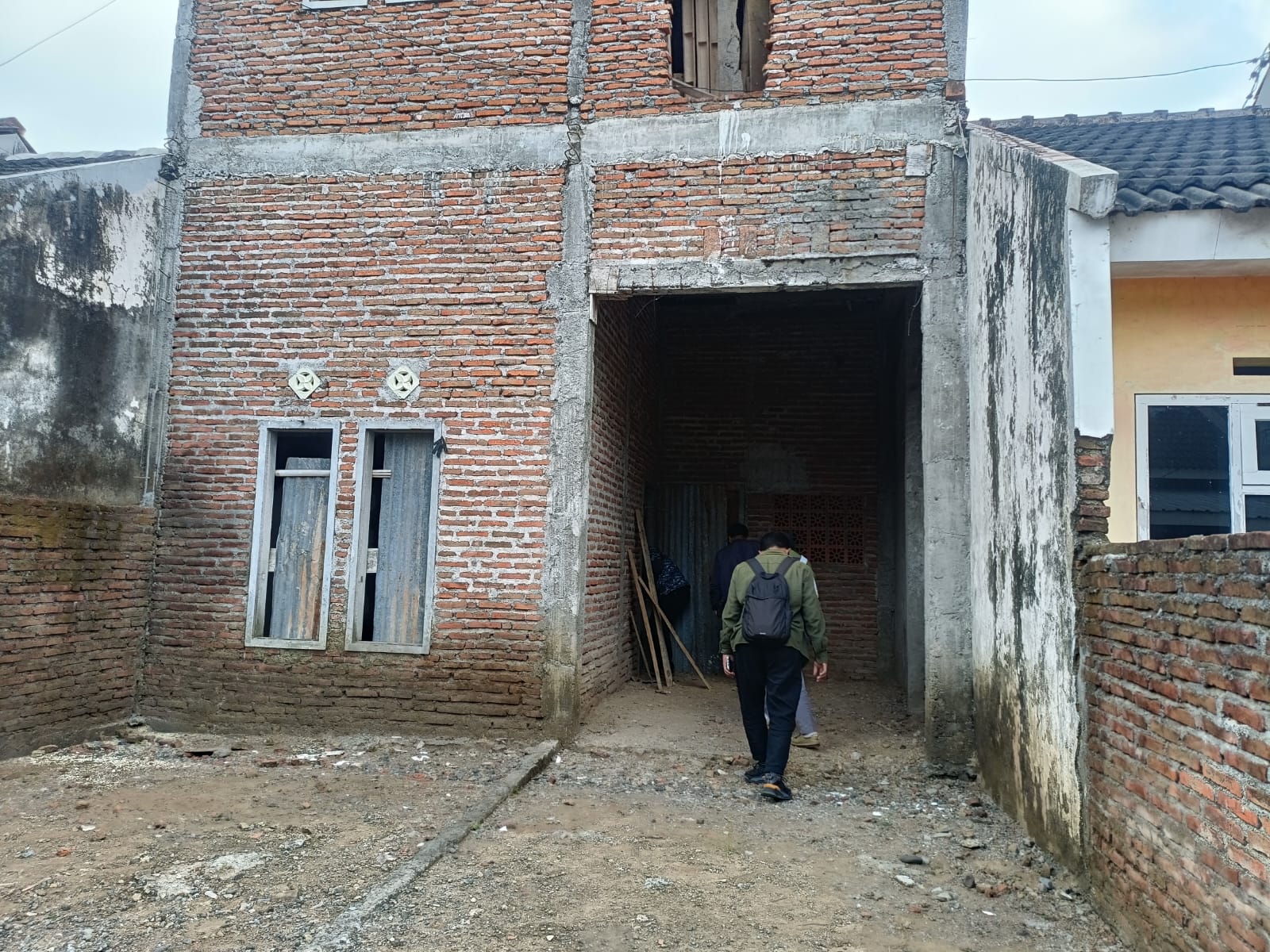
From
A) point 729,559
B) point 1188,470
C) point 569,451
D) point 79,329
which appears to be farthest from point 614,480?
point 1188,470

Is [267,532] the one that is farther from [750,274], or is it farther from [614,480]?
[750,274]

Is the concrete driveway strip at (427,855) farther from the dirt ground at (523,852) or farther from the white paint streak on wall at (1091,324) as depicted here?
the white paint streak on wall at (1091,324)

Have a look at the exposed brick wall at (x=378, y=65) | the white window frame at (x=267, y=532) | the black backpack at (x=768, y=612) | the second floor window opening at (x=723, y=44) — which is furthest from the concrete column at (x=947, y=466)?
the white window frame at (x=267, y=532)

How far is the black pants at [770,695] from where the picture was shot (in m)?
5.67

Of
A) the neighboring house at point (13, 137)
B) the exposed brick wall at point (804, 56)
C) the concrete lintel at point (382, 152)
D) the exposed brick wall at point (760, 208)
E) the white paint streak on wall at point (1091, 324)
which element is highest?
the neighboring house at point (13, 137)

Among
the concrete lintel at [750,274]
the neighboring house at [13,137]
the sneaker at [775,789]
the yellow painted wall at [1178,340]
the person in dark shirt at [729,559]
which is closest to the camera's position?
the yellow painted wall at [1178,340]

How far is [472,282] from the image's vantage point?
6871 millimetres

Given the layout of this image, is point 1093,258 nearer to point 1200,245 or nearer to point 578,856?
point 1200,245

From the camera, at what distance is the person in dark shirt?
8227 millimetres

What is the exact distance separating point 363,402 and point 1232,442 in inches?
234

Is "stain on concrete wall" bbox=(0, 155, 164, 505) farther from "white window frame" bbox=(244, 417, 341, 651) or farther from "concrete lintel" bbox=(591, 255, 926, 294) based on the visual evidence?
"concrete lintel" bbox=(591, 255, 926, 294)

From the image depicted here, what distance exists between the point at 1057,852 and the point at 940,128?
4.88 m

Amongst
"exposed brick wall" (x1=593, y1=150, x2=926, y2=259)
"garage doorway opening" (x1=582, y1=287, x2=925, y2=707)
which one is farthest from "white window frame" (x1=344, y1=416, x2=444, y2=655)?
"garage doorway opening" (x1=582, y1=287, x2=925, y2=707)

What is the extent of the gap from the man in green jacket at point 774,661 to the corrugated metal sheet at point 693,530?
3930mm
